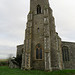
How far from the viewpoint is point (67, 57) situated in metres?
25.8

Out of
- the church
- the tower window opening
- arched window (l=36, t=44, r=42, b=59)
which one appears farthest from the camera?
the tower window opening

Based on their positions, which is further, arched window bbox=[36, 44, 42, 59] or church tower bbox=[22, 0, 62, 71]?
arched window bbox=[36, 44, 42, 59]

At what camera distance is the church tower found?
683 inches

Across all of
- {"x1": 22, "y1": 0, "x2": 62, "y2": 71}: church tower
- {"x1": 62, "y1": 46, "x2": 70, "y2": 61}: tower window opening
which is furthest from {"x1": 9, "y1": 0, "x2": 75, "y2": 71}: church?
{"x1": 62, "y1": 46, "x2": 70, "y2": 61}: tower window opening

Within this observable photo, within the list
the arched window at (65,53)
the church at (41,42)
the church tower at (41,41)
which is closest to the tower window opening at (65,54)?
the arched window at (65,53)

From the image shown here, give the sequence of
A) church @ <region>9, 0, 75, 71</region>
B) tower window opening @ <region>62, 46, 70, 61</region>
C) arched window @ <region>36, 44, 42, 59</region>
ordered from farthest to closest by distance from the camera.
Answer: tower window opening @ <region>62, 46, 70, 61</region> < arched window @ <region>36, 44, 42, 59</region> < church @ <region>9, 0, 75, 71</region>

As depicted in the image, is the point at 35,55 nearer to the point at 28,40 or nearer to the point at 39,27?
the point at 28,40

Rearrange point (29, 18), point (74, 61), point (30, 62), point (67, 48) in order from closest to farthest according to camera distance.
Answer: point (30, 62) < point (29, 18) < point (74, 61) < point (67, 48)

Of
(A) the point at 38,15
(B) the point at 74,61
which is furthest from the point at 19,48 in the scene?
(B) the point at 74,61

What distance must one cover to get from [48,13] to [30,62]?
12850 millimetres

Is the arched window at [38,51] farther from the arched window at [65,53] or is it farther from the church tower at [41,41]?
the arched window at [65,53]

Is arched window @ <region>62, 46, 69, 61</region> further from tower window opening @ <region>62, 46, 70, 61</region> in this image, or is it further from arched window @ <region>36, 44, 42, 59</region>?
arched window @ <region>36, 44, 42, 59</region>

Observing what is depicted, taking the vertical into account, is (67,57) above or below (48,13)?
below

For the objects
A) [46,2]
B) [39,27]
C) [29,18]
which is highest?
[46,2]
